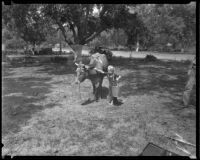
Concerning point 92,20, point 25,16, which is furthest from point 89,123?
point 92,20

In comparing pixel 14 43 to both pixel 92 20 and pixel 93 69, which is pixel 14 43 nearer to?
pixel 92 20

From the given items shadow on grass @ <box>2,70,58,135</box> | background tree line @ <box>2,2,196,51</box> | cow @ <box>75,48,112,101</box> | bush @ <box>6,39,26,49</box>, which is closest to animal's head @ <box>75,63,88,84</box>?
cow @ <box>75,48,112,101</box>

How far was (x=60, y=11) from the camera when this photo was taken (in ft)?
48.6

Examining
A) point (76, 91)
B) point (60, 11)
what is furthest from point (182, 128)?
point (60, 11)

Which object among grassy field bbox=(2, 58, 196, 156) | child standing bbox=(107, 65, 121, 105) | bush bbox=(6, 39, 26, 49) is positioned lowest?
grassy field bbox=(2, 58, 196, 156)

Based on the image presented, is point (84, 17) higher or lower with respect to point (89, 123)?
higher

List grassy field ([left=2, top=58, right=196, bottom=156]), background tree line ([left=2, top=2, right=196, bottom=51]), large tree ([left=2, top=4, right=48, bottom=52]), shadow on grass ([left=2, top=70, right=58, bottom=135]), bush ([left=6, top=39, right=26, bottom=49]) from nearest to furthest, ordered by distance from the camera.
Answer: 1. grassy field ([left=2, top=58, right=196, bottom=156])
2. shadow on grass ([left=2, top=70, right=58, bottom=135])
3. large tree ([left=2, top=4, right=48, bottom=52])
4. background tree line ([left=2, top=2, right=196, bottom=51])
5. bush ([left=6, top=39, right=26, bottom=49])

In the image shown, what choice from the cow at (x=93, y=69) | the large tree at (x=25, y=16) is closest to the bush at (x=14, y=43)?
the large tree at (x=25, y=16)

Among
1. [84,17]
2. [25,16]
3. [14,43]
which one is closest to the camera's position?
[25,16]

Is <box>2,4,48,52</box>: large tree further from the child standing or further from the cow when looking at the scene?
the child standing

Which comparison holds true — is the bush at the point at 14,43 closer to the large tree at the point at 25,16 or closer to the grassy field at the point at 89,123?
the large tree at the point at 25,16

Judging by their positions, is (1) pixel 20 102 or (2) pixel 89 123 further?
(1) pixel 20 102

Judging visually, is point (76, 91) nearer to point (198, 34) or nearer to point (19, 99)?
point (19, 99)

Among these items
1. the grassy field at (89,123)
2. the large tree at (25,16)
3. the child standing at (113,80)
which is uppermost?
the large tree at (25,16)
